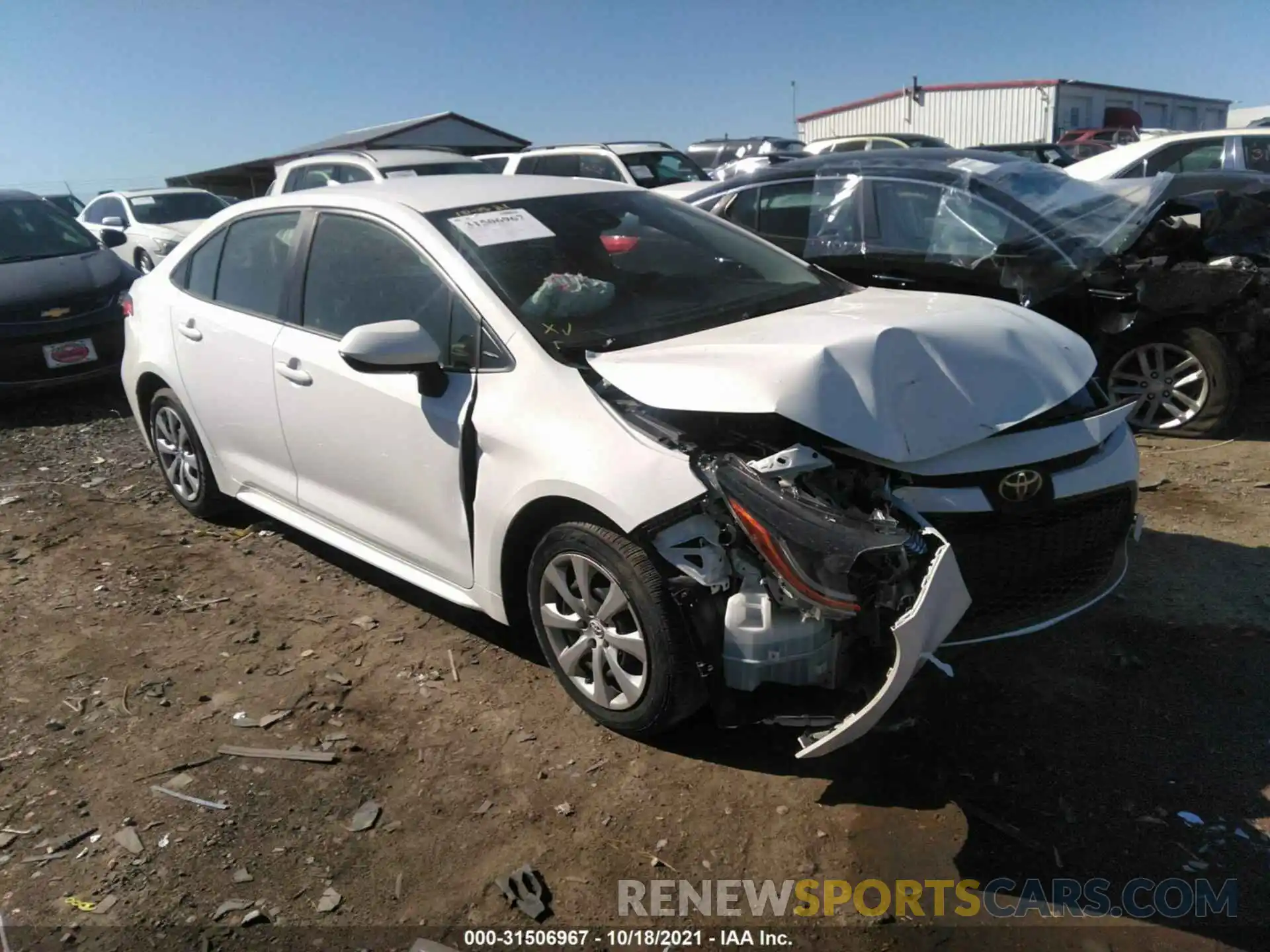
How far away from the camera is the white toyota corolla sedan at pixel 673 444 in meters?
2.77

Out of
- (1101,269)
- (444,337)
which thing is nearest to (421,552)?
(444,337)

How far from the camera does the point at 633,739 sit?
3.25m

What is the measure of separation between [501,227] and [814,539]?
1875 millimetres

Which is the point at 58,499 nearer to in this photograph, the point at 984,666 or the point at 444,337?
the point at 444,337

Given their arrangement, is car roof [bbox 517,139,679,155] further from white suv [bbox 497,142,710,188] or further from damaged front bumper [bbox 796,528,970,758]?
damaged front bumper [bbox 796,528,970,758]

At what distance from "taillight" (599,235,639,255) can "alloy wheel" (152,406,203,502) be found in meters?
2.57

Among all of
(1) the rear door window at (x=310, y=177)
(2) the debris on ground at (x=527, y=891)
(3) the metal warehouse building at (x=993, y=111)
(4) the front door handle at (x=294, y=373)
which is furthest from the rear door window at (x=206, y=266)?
(3) the metal warehouse building at (x=993, y=111)

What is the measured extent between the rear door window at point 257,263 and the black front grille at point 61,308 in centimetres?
388

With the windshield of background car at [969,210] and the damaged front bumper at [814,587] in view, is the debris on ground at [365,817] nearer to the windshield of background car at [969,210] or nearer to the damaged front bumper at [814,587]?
the damaged front bumper at [814,587]

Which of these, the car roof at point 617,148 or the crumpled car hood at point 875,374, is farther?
the car roof at point 617,148

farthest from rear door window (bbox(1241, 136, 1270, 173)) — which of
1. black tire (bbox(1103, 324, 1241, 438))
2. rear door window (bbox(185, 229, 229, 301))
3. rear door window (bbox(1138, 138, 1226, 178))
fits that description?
rear door window (bbox(185, 229, 229, 301))

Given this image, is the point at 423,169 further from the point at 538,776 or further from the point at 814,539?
the point at 814,539

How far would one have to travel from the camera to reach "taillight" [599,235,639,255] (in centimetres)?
388

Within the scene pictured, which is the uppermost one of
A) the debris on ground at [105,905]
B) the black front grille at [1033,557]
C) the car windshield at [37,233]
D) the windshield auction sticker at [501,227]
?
the windshield auction sticker at [501,227]
